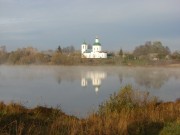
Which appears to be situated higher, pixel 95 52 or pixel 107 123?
pixel 95 52

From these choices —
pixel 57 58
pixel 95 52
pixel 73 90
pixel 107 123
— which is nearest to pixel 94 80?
pixel 73 90

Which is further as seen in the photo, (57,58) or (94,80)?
(57,58)

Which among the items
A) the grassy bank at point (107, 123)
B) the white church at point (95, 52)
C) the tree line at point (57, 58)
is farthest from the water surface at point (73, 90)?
the white church at point (95, 52)

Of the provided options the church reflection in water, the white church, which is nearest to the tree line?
the white church

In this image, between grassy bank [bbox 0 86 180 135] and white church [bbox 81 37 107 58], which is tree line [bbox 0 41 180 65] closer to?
white church [bbox 81 37 107 58]

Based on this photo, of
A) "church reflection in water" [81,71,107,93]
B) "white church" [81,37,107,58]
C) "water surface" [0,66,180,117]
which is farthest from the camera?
"white church" [81,37,107,58]

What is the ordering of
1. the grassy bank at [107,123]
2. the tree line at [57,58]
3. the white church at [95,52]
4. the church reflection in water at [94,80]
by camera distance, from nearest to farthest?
the grassy bank at [107,123], the church reflection in water at [94,80], the tree line at [57,58], the white church at [95,52]

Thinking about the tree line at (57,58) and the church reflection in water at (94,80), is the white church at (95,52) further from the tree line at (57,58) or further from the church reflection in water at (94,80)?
the church reflection in water at (94,80)

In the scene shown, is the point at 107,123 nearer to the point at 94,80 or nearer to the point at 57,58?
the point at 94,80

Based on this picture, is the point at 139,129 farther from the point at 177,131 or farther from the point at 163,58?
the point at 163,58

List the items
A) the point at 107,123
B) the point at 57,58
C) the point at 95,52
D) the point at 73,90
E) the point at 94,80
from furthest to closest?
the point at 95,52 < the point at 57,58 < the point at 94,80 < the point at 73,90 < the point at 107,123

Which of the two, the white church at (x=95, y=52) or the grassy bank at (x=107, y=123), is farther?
the white church at (x=95, y=52)

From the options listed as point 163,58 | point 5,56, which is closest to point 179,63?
point 163,58

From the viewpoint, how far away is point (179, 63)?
230ft
